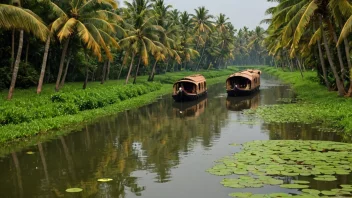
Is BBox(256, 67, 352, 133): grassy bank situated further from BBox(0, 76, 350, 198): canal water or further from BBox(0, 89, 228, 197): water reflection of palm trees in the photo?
BBox(0, 89, 228, 197): water reflection of palm trees

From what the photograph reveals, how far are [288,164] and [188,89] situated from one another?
70.6ft

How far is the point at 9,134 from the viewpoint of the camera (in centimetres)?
1351

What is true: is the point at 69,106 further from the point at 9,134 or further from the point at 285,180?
the point at 285,180

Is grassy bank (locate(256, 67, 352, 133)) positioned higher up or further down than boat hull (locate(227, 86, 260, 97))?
further down

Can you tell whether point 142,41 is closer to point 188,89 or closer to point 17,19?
point 188,89

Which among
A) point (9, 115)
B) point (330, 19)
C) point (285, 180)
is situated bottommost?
point (285, 180)

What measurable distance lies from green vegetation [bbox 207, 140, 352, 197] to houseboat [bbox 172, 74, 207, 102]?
49.5ft

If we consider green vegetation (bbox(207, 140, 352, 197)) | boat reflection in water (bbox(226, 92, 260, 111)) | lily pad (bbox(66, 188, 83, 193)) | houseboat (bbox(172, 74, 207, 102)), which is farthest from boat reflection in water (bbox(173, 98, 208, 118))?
lily pad (bbox(66, 188, 83, 193))

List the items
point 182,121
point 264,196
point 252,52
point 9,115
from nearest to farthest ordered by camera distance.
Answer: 1. point 264,196
2. point 9,115
3. point 182,121
4. point 252,52

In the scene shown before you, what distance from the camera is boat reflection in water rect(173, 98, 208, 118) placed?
70.1ft

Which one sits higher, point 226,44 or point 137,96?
point 226,44

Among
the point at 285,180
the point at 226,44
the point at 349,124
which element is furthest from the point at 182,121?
the point at 226,44

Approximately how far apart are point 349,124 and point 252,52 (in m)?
107

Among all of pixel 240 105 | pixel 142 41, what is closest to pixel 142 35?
pixel 142 41
